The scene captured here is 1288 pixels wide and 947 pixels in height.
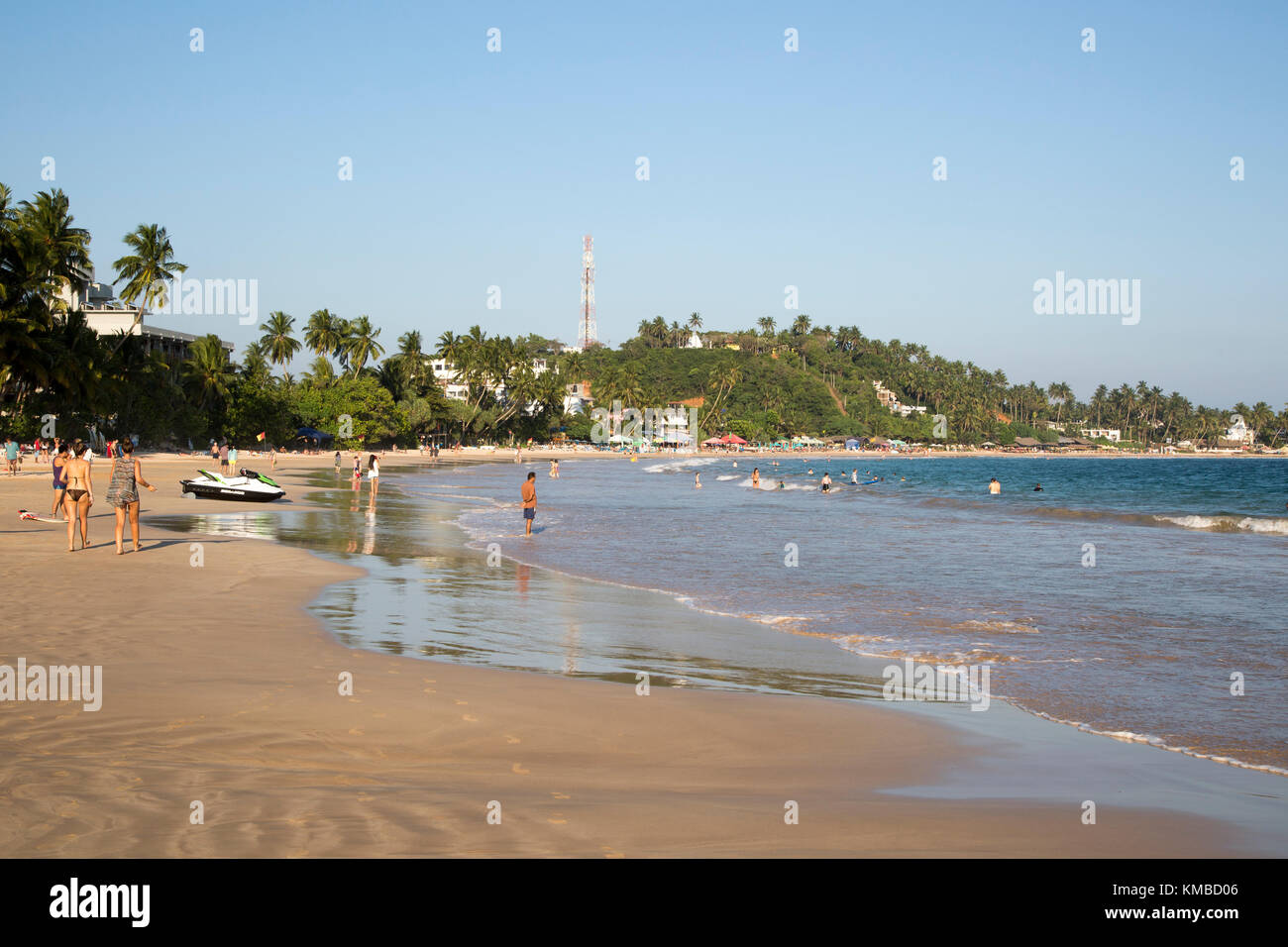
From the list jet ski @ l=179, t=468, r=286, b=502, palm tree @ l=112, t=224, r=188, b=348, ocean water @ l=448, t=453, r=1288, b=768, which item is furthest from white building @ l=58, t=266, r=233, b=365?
ocean water @ l=448, t=453, r=1288, b=768

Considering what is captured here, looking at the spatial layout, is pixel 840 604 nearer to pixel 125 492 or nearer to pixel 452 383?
pixel 125 492

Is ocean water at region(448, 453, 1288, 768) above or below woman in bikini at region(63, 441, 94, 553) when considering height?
below

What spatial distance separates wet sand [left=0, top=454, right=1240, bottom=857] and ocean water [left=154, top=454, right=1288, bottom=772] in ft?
4.57

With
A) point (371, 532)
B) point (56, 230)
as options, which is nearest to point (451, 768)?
point (371, 532)

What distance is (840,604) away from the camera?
15141 mm

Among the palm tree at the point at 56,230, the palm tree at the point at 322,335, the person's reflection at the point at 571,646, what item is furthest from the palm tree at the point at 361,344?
the person's reflection at the point at 571,646

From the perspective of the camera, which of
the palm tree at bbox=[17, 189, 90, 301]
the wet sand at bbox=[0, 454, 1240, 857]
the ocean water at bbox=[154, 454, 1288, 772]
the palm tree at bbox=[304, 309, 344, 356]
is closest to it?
the wet sand at bbox=[0, 454, 1240, 857]

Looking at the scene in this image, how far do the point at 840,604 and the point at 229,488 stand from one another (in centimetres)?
2553

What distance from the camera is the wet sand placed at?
4.71 metres

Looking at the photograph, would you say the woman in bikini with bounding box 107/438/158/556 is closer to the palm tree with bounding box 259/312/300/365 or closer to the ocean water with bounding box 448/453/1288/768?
the ocean water with bounding box 448/453/1288/768

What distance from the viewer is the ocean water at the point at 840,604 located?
31.5 feet
